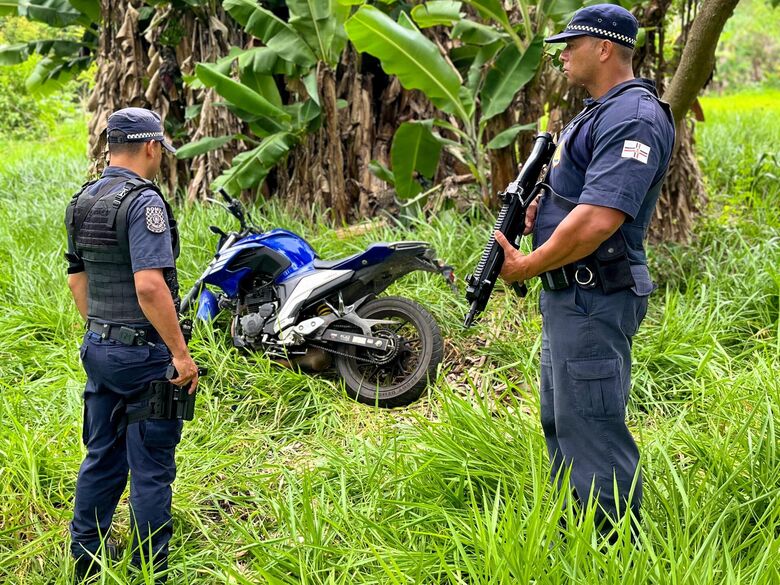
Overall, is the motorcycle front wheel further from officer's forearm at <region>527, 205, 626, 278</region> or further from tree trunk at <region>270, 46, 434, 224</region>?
tree trunk at <region>270, 46, 434, 224</region>

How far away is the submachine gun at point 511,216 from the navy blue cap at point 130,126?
1.46 metres

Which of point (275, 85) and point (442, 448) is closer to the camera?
point (442, 448)

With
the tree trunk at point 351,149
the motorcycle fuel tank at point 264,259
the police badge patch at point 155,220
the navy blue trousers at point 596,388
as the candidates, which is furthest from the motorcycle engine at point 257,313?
the navy blue trousers at point 596,388

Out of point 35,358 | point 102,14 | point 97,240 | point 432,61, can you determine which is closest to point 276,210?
point 432,61

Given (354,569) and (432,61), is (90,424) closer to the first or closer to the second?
(354,569)

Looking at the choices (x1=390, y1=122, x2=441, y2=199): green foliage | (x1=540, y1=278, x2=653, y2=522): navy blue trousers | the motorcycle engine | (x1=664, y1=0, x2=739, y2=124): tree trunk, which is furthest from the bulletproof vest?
(x1=664, y1=0, x2=739, y2=124): tree trunk

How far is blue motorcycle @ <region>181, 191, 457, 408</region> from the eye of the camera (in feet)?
14.1

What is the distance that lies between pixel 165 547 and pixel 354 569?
2.80 feet

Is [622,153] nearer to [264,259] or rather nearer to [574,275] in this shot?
[574,275]

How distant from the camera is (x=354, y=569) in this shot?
280cm

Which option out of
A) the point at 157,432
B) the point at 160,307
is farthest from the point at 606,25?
the point at 157,432

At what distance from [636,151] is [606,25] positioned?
46 centimetres

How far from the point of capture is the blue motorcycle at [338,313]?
4.31 m

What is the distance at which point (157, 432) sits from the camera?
9.99 feet
